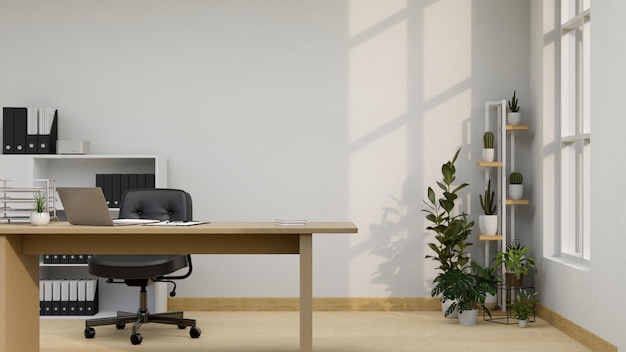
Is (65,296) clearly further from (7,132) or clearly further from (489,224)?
(489,224)

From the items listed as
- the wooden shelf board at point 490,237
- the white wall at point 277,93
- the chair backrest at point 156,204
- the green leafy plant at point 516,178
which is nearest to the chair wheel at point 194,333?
the chair backrest at point 156,204

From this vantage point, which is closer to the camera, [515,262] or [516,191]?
[515,262]

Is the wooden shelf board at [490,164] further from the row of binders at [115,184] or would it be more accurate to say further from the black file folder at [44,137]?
the black file folder at [44,137]

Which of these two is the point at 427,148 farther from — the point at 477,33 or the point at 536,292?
the point at 536,292

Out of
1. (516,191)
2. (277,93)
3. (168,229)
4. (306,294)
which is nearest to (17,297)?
(168,229)

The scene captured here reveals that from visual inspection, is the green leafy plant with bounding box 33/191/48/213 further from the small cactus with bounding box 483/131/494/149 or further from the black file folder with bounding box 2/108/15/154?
the small cactus with bounding box 483/131/494/149

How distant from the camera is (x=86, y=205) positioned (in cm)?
371

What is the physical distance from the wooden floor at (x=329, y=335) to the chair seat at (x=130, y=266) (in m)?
0.44

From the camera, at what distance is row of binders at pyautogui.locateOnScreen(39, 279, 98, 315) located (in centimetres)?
562

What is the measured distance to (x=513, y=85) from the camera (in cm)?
594

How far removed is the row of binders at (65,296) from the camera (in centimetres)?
562

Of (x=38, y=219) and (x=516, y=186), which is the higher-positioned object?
(x=516, y=186)

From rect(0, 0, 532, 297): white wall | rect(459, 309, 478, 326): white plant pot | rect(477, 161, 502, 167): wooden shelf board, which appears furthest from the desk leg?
rect(477, 161, 502, 167): wooden shelf board

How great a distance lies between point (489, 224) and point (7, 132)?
12.1 ft
